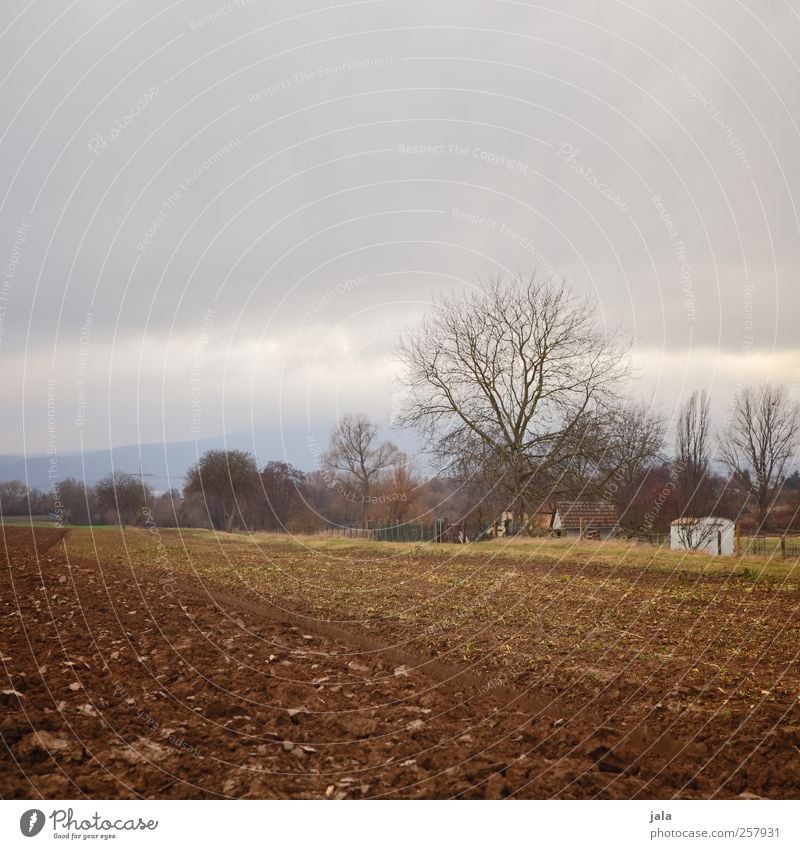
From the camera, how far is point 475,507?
43188 mm

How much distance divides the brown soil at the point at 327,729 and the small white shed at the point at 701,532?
2654 centimetres

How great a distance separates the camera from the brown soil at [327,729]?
247 inches

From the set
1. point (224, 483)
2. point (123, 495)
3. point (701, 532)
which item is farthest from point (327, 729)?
point (701, 532)

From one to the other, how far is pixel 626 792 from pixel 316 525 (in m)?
35.4

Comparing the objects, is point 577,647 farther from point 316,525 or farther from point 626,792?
point 316,525

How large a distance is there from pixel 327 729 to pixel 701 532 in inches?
1263

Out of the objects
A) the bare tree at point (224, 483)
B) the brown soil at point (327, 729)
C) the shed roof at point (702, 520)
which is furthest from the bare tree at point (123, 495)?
the shed roof at point (702, 520)

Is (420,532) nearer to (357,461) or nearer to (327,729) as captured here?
(357,461)

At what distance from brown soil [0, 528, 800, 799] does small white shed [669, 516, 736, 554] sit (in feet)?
87.1

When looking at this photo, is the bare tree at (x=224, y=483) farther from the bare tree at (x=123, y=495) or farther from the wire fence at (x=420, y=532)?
the wire fence at (x=420, y=532)

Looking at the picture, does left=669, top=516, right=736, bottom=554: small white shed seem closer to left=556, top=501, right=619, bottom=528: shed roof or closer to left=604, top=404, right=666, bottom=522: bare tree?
left=604, top=404, right=666, bottom=522: bare tree

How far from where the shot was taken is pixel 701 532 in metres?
35.3

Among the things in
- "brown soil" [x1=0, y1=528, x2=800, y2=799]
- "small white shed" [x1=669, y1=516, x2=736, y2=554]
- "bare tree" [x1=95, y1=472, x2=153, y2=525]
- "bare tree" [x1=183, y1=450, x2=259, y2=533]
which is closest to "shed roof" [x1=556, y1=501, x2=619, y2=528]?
"small white shed" [x1=669, y1=516, x2=736, y2=554]
